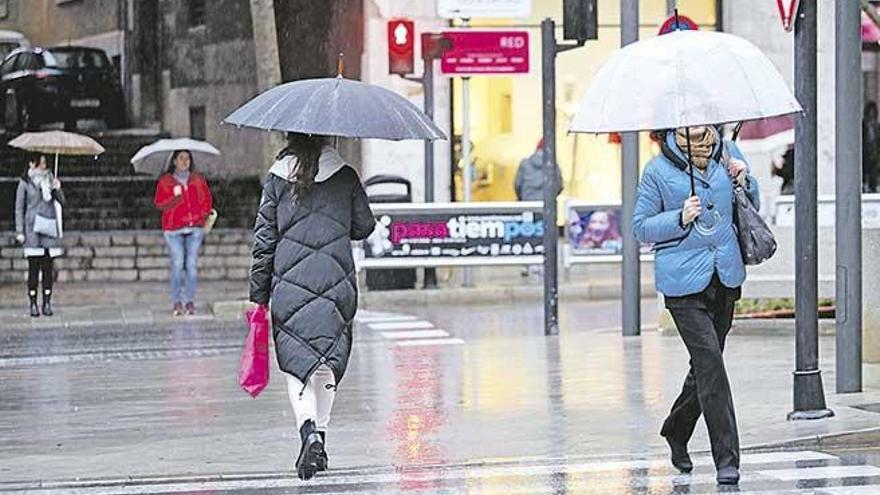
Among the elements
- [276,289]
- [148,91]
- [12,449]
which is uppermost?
[148,91]

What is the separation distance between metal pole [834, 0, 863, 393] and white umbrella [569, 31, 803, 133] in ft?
9.41

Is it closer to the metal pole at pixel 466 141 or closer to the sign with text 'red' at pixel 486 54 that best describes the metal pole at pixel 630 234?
the sign with text 'red' at pixel 486 54

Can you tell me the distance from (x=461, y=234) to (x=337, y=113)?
13.0m

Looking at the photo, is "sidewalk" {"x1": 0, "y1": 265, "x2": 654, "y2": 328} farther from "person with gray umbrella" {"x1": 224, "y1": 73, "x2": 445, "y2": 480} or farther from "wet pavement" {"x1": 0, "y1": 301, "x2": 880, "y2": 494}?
"person with gray umbrella" {"x1": 224, "y1": 73, "x2": 445, "y2": 480}

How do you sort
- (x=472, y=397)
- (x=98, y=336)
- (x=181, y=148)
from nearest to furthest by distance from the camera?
1. (x=472, y=397)
2. (x=98, y=336)
3. (x=181, y=148)

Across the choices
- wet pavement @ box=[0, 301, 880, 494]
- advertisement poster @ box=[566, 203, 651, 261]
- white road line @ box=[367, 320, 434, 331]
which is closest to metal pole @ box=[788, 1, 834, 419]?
wet pavement @ box=[0, 301, 880, 494]

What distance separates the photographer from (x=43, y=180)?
20.5 m

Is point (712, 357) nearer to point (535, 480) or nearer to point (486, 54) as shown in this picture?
point (535, 480)

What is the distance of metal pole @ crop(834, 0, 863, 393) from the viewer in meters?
11.7

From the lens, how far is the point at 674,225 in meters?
8.89

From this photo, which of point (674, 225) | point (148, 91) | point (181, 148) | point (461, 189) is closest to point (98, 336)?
point (181, 148)

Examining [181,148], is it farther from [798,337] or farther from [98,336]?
[798,337]

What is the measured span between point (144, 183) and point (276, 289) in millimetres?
20921

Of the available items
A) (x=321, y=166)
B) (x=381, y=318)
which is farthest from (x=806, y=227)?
(x=381, y=318)
